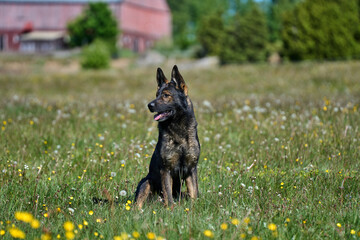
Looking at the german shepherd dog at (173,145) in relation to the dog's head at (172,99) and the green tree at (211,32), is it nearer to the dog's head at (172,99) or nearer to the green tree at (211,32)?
the dog's head at (172,99)

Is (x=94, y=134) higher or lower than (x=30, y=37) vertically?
lower

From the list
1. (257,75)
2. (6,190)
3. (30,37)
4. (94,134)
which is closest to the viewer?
(6,190)

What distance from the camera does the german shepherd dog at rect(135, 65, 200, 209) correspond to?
4559 millimetres

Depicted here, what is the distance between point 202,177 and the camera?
223 inches

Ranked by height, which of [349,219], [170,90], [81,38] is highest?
[81,38]

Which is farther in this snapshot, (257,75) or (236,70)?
(236,70)

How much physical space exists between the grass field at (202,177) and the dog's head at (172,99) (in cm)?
96

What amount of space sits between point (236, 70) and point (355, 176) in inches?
1047

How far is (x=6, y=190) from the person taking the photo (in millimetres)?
4773

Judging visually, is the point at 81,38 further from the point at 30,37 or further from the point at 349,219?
Answer: the point at 349,219

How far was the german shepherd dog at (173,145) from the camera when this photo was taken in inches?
179

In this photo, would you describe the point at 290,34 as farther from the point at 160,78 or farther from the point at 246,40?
the point at 160,78

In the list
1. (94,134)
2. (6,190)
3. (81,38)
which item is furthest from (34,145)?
(81,38)

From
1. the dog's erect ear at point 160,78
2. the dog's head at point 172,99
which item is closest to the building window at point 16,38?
the dog's erect ear at point 160,78
